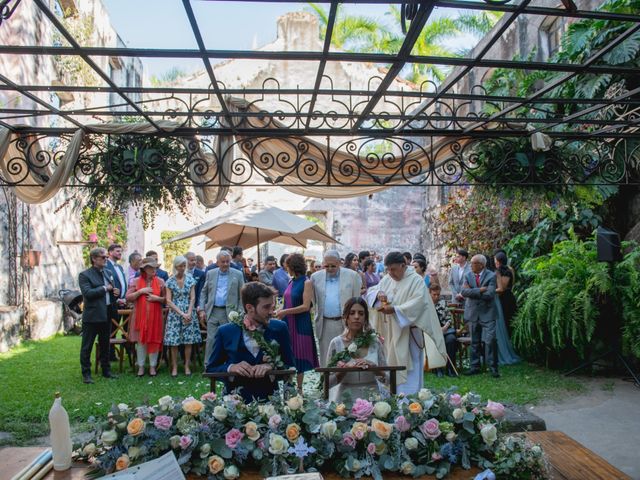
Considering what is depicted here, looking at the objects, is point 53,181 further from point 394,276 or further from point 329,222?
point 329,222

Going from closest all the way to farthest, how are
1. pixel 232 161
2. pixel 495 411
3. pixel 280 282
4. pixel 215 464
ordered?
pixel 215 464
pixel 495 411
pixel 232 161
pixel 280 282

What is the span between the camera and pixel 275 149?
230 inches

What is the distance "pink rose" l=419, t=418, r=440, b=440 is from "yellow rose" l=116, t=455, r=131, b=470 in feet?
4.95

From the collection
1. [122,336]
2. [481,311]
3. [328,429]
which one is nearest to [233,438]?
[328,429]

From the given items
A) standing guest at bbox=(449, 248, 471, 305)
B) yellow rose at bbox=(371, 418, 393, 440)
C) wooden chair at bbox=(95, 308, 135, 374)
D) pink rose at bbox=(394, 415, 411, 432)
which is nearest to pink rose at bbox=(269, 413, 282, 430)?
yellow rose at bbox=(371, 418, 393, 440)

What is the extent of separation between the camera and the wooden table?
2717mm

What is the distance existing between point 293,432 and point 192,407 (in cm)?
56

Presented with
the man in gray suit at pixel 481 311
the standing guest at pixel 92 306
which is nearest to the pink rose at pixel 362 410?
the man in gray suit at pixel 481 311

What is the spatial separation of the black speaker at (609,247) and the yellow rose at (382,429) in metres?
6.55

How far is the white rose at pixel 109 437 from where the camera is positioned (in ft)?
9.05

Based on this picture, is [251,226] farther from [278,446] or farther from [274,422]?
[278,446]

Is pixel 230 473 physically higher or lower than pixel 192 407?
lower

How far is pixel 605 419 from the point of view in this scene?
6512mm

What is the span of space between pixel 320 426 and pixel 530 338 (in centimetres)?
701
